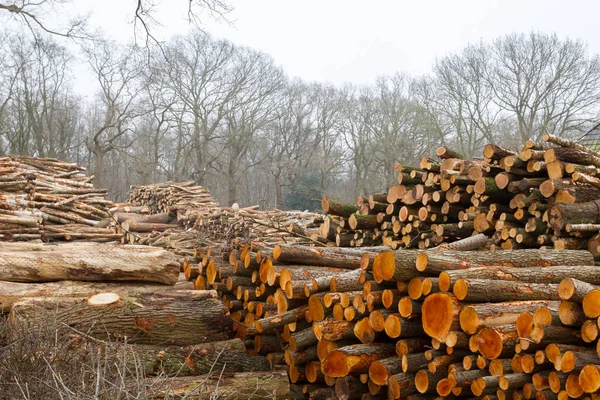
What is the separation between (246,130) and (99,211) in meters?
22.8

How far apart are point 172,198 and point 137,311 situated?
13.4 m

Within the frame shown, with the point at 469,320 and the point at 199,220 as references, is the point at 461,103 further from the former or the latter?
the point at 469,320

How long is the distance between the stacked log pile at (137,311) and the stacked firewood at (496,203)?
122 inches

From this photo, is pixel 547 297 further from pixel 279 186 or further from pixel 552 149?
pixel 279 186

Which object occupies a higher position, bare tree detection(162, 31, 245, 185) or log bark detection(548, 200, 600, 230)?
bare tree detection(162, 31, 245, 185)

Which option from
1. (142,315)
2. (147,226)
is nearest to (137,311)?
(142,315)

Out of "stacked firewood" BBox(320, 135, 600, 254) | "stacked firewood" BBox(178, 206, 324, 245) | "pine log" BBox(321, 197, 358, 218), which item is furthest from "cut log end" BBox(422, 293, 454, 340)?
"stacked firewood" BBox(178, 206, 324, 245)

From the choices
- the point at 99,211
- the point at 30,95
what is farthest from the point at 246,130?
the point at 99,211

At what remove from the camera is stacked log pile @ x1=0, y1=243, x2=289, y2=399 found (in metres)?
4.71

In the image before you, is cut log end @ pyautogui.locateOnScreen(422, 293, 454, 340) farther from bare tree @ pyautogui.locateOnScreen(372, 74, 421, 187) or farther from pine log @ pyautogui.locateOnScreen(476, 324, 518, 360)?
bare tree @ pyautogui.locateOnScreen(372, 74, 421, 187)

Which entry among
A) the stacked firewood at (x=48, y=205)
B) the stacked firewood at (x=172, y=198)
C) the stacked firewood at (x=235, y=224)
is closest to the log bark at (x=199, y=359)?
the stacked firewood at (x=235, y=224)

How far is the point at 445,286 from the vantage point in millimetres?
3723

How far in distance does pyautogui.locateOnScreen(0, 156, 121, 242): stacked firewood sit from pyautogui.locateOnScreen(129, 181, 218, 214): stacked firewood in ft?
6.75

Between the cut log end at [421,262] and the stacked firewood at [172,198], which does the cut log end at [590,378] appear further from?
the stacked firewood at [172,198]
